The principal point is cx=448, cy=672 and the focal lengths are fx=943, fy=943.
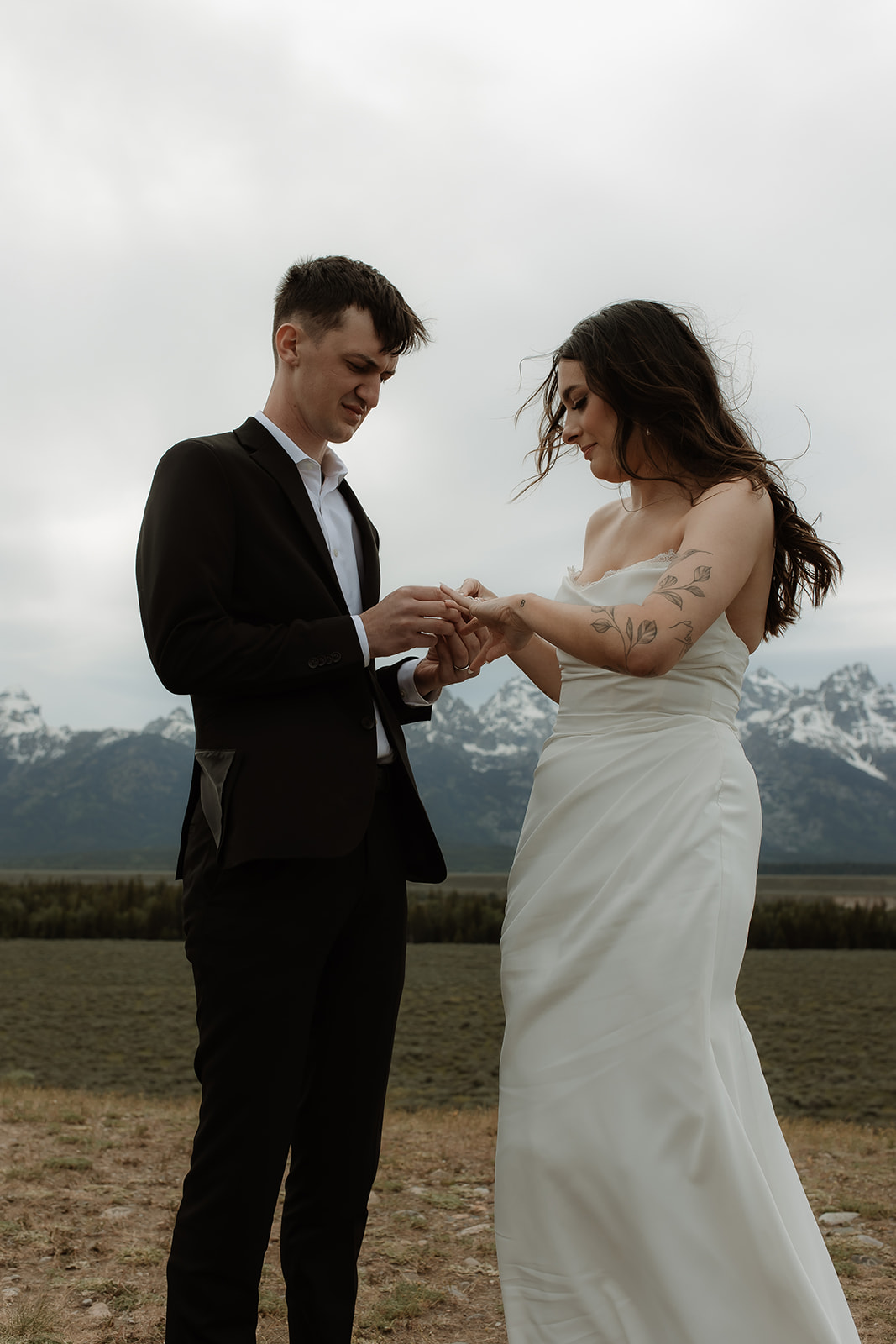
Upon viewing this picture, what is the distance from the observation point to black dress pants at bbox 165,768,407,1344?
7.11 ft

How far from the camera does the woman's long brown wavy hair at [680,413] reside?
253 centimetres

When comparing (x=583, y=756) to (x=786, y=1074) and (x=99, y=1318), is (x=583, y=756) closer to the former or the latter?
(x=99, y=1318)

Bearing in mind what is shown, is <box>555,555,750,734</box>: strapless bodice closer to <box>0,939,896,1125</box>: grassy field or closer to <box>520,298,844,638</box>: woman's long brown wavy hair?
<box>520,298,844,638</box>: woman's long brown wavy hair

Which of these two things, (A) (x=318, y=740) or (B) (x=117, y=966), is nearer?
(A) (x=318, y=740)

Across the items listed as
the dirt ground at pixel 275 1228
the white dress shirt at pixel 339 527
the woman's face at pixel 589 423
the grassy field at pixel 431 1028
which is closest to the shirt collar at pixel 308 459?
the white dress shirt at pixel 339 527

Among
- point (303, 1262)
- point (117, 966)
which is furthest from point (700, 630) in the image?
point (117, 966)

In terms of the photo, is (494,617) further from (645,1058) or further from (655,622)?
(645,1058)

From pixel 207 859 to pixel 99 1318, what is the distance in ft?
6.45

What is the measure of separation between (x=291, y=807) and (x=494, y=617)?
717mm

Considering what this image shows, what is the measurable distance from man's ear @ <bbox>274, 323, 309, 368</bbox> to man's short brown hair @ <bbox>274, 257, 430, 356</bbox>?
0.02 meters

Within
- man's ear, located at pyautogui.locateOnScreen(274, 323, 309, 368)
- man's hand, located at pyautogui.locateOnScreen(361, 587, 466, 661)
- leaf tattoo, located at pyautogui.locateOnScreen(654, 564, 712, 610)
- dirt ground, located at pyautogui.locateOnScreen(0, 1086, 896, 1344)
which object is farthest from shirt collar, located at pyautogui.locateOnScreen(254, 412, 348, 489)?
dirt ground, located at pyautogui.locateOnScreen(0, 1086, 896, 1344)

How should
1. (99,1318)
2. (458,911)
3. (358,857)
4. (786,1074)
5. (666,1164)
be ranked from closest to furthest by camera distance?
(666,1164) < (358,857) < (99,1318) < (786,1074) < (458,911)

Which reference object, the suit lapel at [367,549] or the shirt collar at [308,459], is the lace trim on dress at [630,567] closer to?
the suit lapel at [367,549]

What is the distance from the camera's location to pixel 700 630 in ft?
7.26
